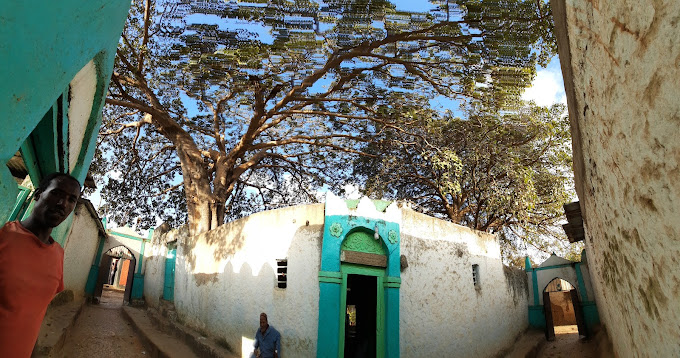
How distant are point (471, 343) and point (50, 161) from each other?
9110 mm

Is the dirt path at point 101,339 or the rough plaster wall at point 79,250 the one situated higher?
the rough plaster wall at point 79,250

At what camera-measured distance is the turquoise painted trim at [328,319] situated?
727 cm

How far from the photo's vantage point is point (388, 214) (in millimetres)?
8562

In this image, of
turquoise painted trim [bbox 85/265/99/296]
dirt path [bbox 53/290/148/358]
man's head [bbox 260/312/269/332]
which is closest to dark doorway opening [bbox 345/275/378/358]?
man's head [bbox 260/312/269/332]

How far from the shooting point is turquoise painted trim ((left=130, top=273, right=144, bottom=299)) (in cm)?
1619

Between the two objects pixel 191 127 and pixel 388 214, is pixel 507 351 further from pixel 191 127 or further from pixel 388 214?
pixel 191 127

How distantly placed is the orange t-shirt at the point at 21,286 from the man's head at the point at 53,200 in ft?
0.35

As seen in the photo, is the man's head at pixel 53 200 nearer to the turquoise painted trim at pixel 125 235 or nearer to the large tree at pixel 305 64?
the large tree at pixel 305 64

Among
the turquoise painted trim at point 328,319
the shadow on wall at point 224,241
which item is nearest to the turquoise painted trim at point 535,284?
the turquoise painted trim at point 328,319

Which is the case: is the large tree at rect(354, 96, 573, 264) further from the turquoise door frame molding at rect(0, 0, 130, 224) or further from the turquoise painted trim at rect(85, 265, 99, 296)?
the turquoise painted trim at rect(85, 265, 99, 296)

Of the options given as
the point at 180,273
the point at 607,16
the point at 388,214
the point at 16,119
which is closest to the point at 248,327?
the point at 388,214

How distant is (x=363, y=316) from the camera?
10.6 m

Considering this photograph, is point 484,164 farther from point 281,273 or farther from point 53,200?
point 53,200

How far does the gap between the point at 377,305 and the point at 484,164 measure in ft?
21.4
